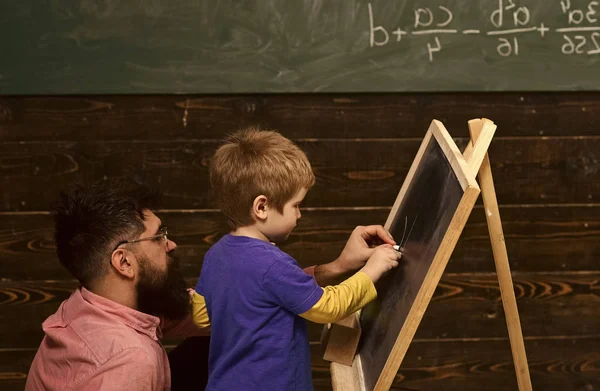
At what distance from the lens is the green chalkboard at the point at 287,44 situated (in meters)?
2.81

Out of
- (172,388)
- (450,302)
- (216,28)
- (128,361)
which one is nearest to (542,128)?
(450,302)

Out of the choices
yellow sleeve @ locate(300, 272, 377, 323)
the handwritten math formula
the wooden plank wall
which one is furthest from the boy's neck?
the handwritten math formula

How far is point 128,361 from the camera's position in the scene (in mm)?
1694

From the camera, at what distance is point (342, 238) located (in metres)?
2.98

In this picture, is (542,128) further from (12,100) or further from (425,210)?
(12,100)

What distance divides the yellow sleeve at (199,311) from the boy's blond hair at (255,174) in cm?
20

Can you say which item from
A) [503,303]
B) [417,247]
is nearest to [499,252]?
[503,303]

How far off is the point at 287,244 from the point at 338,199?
0.25 m

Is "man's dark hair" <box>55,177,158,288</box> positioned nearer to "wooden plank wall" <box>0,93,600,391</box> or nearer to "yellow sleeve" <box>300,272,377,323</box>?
"yellow sleeve" <box>300,272,377,323</box>

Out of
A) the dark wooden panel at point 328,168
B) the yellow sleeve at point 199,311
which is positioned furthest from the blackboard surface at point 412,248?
the dark wooden panel at point 328,168

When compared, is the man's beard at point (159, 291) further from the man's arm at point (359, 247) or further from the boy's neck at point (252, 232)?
the man's arm at point (359, 247)

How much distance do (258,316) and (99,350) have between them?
35cm

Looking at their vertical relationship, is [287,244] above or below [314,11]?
below

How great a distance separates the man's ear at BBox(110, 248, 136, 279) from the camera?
1797 mm
